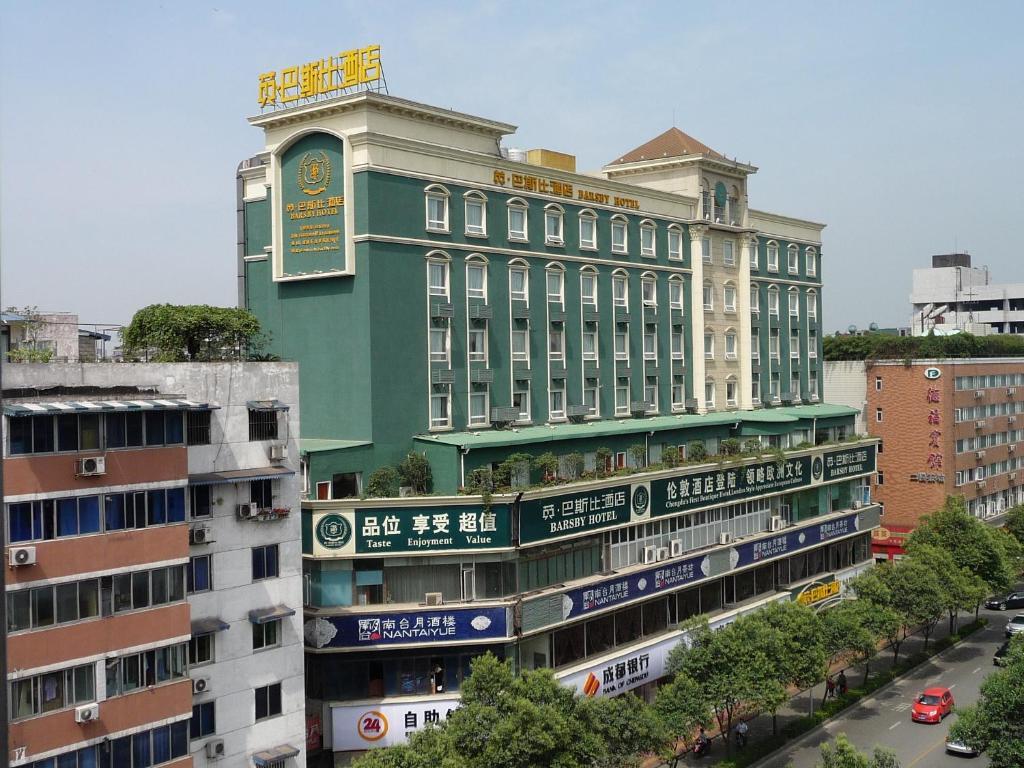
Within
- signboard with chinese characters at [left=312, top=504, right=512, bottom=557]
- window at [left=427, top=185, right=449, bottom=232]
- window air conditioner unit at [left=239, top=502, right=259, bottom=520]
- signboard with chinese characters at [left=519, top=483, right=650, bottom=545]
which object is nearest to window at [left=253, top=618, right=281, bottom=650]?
window air conditioner unit at [left=239, top=502, right=259, bottom=520]

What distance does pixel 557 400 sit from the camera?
4409 cm

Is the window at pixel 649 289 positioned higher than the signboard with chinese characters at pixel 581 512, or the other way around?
the window at pixel 649 289

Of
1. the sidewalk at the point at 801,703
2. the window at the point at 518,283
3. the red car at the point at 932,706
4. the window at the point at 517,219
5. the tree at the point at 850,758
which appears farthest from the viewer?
the red car at the point at 932,706

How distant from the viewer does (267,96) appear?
39.7m

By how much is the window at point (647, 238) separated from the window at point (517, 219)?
8374mm

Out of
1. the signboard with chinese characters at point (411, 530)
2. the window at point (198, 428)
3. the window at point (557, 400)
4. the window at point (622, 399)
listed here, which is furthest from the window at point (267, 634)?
the window at point (622, 399)

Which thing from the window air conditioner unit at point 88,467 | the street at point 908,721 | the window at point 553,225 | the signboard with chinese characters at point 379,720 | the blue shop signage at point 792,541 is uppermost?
the window at point 553,225

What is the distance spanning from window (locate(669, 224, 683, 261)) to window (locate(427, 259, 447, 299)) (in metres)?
15.3

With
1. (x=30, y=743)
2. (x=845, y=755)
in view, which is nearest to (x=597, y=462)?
(x=845, y=755)

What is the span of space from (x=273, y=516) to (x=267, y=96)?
58.9 ft

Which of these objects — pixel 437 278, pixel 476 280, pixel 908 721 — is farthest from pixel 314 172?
pixel 908 721

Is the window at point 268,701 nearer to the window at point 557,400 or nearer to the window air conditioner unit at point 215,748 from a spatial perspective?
the window air conditioner unit at point 215,748

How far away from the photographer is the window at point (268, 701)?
1171 inches

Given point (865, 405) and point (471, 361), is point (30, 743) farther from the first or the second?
point (865, 405)
